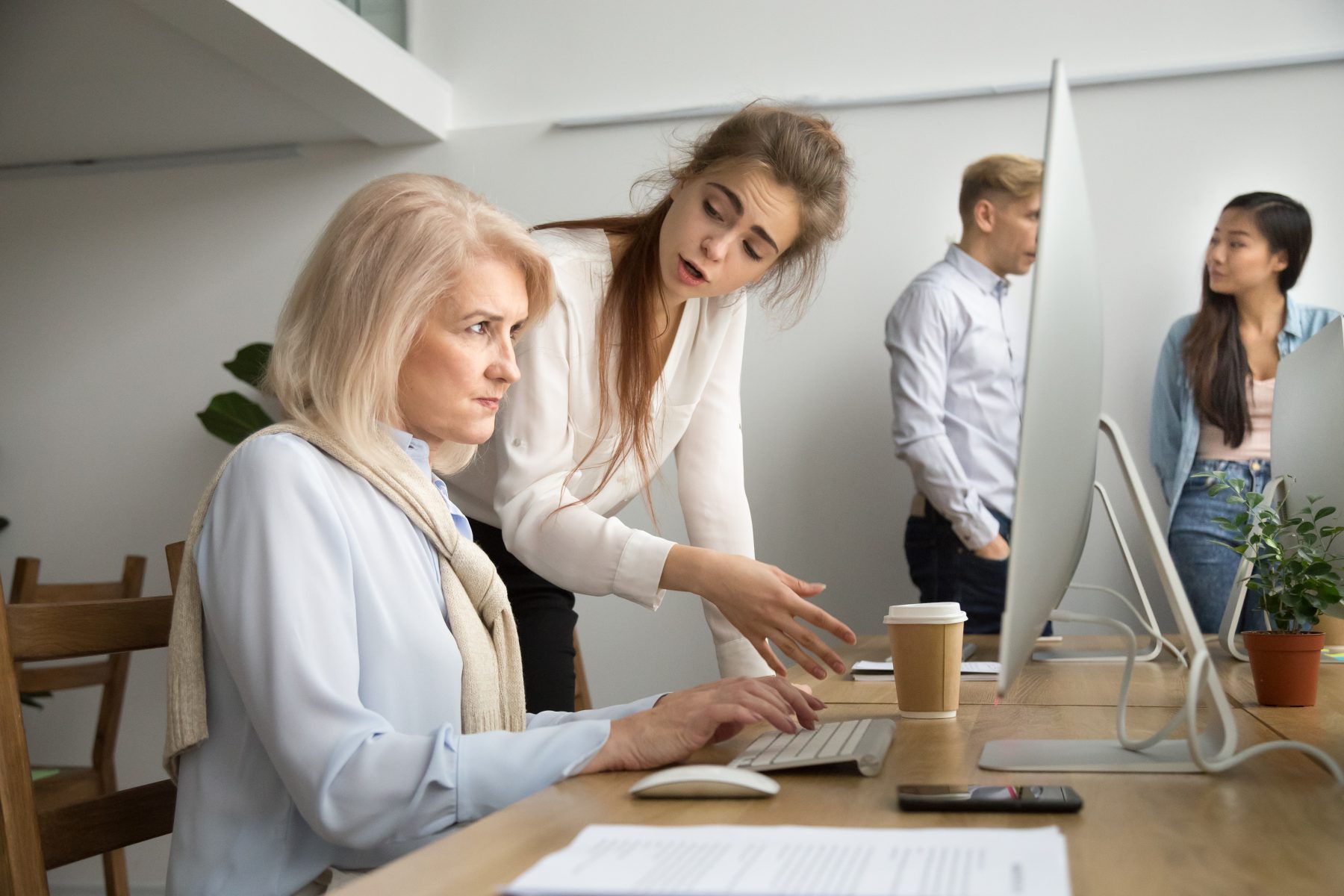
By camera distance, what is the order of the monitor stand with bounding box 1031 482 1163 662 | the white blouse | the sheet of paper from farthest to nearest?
the monitor stand with bounding box 1031 482 1163 662
the white blouse
the sheet of paper

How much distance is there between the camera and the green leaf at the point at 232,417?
11.8ft

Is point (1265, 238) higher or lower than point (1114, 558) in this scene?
higher

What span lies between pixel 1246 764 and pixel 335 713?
0.70m

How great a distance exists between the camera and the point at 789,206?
183 cm

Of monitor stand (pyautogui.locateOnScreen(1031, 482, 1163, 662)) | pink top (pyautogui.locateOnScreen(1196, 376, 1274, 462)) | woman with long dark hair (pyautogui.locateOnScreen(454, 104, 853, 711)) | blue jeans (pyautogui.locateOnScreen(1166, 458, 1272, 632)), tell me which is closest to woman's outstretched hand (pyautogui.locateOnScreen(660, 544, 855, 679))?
woman with long dark hair (pyautogui.locateOnScreen(454, 104, 853, 711))

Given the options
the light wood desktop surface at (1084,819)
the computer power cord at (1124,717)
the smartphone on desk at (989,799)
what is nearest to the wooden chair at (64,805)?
the light wood desktop surface at (1084,819)

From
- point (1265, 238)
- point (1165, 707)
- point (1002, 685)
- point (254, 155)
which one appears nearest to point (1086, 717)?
point (1165, 707)

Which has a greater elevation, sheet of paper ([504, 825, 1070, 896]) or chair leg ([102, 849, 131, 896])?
sheet of paper ([504, 825, 1070, 896])

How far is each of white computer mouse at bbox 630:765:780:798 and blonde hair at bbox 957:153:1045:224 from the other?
8.51ft

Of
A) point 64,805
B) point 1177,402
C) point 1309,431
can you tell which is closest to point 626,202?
point 1177,402

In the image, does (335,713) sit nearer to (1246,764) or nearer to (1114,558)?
(1246,764)

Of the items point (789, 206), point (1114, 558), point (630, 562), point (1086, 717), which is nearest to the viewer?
point (1086, 717)

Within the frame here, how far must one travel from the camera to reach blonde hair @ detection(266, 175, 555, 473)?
111 cm

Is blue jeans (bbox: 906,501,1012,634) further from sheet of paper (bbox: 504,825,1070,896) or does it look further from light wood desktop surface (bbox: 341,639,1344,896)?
sheet of paper (bbox: 504,825,1070,896)
